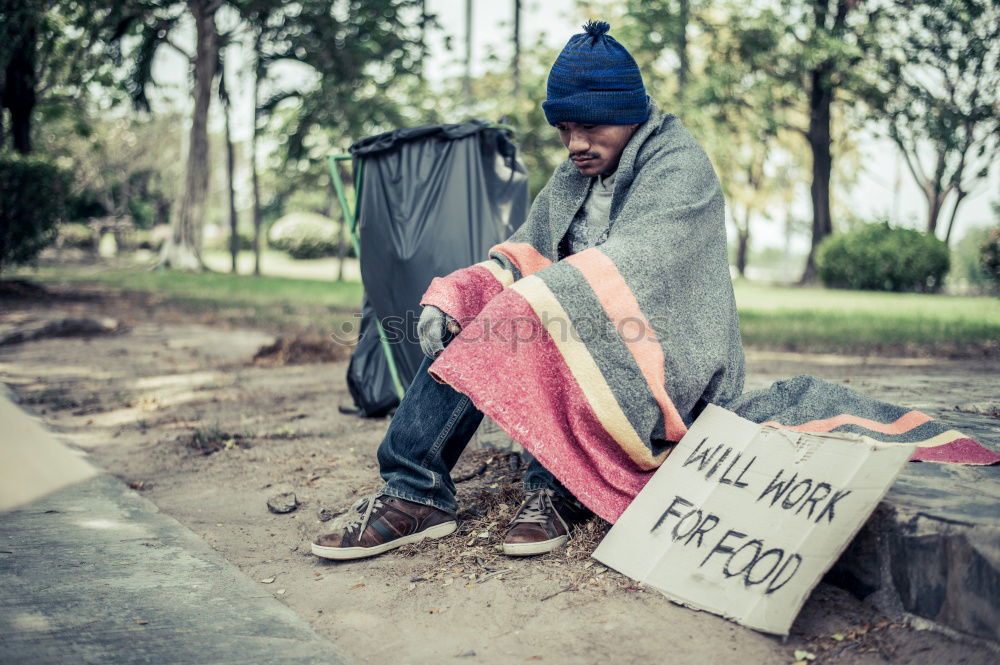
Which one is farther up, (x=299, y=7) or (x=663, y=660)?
(x=299, y=7)

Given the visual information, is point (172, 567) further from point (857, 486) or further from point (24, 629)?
point (857, 486)

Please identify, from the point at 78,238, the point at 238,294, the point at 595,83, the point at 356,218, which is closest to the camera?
the point at 595,83

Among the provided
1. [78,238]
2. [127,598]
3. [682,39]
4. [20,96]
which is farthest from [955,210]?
[78,238]

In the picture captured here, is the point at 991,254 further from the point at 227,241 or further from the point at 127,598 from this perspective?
the point at 227,241

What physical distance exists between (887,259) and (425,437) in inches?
644

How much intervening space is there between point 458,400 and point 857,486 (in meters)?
1.06

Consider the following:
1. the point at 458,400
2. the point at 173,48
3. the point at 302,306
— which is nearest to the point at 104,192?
the point at 173,48

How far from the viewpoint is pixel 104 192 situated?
3014 cm

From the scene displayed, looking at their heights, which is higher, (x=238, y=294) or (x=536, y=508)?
(x=536, y=508)

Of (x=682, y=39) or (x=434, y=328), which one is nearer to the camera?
(x=434, y=328)

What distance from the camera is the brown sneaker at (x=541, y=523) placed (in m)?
2.25

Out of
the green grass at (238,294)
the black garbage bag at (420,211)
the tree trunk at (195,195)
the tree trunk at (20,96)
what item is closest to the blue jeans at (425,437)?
the black garbage bag at (420,211)

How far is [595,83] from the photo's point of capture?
234 cm

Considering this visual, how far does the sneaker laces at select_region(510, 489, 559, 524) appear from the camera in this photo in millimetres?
2316
